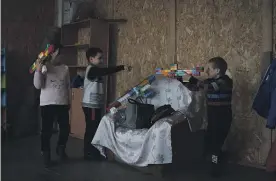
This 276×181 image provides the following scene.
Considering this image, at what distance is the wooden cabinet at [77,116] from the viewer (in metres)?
1.48

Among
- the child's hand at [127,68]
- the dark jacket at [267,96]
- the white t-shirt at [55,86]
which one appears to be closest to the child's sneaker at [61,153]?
the white t-shirt at [55,86]

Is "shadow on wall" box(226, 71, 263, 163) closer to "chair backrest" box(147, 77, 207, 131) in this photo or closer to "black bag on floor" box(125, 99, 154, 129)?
"chair backrest" box(147, 77, 207, 131)

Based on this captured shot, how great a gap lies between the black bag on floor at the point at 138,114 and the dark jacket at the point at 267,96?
0.38 m

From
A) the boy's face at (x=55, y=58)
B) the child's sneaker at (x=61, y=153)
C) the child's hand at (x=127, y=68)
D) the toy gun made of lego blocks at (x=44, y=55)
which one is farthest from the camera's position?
the child's hand at (x=127, y=68)

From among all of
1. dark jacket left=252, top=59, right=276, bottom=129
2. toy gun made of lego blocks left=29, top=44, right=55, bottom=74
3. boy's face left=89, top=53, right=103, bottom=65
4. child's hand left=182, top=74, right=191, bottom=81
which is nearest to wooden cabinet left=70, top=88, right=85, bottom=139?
boy's face left=89, top=53, right=103, bottom=65

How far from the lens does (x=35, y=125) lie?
4.14 feet

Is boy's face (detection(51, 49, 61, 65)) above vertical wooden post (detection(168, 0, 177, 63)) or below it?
below

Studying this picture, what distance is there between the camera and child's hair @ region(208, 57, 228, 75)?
1405 millimetres

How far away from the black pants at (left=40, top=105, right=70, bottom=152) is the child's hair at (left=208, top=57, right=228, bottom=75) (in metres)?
0.58

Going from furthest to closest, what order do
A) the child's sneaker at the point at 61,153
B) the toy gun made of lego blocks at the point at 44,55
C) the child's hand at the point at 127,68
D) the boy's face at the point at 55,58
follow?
1. the child's hand at the point at 127,68
2. the child's sneaker at the point at 61,153
3. the boy's face at the point at 55,58
4. the toy gun made of lego blocks at the point at 44,55

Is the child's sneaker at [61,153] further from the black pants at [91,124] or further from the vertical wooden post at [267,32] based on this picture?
the vertical wooden post at [267,32]

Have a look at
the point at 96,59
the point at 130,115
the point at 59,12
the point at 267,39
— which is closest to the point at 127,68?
the point at 96,59

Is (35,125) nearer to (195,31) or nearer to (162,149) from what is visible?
(162,149)

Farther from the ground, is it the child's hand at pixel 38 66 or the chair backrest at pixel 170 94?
the child's hand at pixel 38 66
